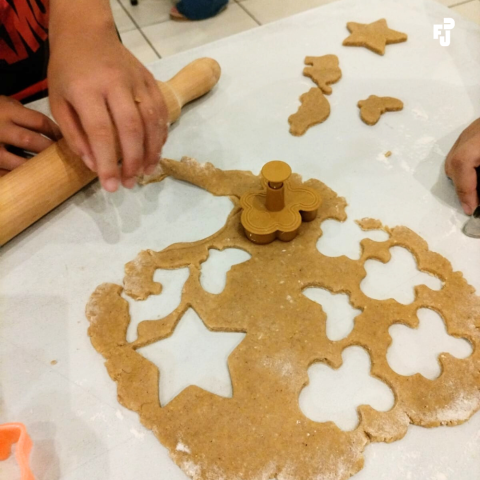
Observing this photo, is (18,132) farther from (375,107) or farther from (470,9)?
(470,9)

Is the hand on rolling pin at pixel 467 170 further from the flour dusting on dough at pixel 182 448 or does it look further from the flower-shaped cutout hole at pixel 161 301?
the flour dusting on dough at pixel 182 448

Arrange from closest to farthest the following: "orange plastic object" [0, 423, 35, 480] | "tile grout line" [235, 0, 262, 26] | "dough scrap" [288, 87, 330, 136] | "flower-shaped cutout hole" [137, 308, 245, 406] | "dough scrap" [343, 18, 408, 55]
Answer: "orange plastic object" [0, 423, 35, 480], "flower-shaped cutout hole" [137, 308, 245, 406], "dough scrap" [288, 87, 330, 136], "dough scrap" [343, 18, 408, 55], "tile grout line" [235, 0, 262, 26]

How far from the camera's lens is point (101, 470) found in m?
0.62

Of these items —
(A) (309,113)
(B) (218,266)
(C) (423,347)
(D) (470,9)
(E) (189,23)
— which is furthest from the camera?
(E) (189,23)

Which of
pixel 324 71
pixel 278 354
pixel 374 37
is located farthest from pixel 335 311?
pixel 374 37

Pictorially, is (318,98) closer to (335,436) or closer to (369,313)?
(369,313)

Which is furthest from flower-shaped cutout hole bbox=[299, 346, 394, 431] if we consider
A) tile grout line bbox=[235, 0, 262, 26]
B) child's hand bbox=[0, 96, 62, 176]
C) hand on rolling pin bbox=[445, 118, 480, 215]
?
tile grout line bbox=[235, 0, 262, 26]

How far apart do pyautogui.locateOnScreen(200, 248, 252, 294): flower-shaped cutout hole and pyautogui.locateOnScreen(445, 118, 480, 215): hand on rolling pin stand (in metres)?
0.43

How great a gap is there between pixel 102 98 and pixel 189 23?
123 centimetres

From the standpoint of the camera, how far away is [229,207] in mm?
888

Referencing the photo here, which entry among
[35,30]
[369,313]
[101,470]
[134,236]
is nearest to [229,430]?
[101,470]

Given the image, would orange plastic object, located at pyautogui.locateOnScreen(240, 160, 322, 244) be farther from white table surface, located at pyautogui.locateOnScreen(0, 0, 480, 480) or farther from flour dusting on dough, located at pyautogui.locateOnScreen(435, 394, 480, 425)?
flour dusting on dough, located at pyautogui.locateOnScreen(435, 394, 480, 425)

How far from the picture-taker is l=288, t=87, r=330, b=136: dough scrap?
101 cm

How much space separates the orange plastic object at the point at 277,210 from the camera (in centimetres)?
78
